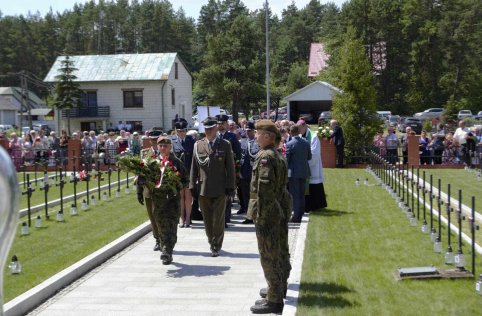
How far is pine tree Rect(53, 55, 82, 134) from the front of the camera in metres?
51.6

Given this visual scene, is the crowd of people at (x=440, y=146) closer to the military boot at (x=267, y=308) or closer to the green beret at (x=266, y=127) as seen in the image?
the green beret at (x=266, y=127)

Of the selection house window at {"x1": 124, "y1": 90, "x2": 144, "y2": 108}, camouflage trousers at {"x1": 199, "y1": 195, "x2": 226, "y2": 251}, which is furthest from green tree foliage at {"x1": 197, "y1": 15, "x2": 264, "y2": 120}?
camouflage trousers at {"x1": 199, "y1": 195, "x2": 226, "y2": 251}

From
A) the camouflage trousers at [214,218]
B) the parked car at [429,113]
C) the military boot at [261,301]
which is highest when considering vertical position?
the parked car at [429,113]

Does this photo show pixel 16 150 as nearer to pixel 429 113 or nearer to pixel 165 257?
pixel 165 257

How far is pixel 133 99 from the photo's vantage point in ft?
181

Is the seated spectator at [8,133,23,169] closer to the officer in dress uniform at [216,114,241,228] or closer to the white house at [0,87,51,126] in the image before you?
the officer in dress uniform at [216,114,241,228]

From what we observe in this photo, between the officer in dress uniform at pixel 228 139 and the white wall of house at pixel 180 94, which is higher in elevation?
the white wall of house at pixel 180 94

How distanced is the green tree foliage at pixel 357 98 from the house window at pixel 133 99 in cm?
2964

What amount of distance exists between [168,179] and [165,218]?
0.59m

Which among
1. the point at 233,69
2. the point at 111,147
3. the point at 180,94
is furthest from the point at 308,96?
the point at 111,147

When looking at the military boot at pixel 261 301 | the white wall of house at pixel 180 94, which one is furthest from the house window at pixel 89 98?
the military boot at pixel 261 301

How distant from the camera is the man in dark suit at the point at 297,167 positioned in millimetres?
13391

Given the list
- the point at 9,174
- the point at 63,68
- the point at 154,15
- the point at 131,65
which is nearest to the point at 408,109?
the point at 131,65

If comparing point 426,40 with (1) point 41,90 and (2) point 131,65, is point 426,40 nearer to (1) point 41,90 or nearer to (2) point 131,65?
(2) point 131,65
